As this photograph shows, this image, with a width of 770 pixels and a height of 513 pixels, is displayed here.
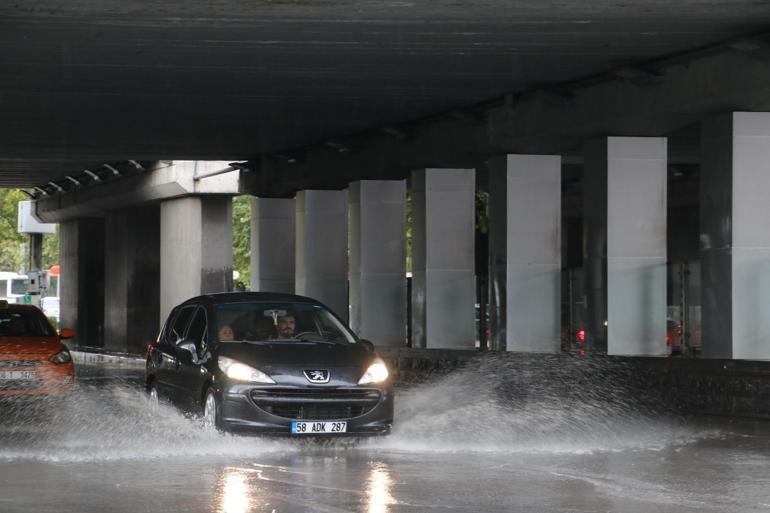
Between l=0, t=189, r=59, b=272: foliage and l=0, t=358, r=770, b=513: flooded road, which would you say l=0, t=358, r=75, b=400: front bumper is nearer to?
l=0, t=358, r=770, b=513: flooded road

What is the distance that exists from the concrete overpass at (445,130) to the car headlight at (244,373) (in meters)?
5.52

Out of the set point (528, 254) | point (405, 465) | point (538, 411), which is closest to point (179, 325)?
point (405, 465)

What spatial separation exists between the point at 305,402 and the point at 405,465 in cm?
153

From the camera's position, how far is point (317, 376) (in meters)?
14.2

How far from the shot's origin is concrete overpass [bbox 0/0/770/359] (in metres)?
20.1

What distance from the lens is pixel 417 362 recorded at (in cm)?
2861

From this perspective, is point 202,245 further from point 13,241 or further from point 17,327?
point 13,241

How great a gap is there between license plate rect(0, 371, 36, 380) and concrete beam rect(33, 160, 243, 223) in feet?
81.0

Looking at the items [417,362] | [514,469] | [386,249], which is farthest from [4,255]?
[514,469]

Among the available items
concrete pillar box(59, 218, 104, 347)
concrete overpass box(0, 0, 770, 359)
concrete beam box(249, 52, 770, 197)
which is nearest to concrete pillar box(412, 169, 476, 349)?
concrete overpass box(0, 0, 770, 359)

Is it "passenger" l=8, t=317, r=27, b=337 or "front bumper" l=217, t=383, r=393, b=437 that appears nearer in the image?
"front bumper" l=217, t=383, r=393, b=437

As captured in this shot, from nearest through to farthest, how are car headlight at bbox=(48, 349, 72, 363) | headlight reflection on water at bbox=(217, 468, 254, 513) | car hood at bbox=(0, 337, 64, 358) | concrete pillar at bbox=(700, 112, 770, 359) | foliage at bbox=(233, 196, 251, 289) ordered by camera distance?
headlight reflection on water at bbox=(217, 468, 254, 513) → car hood at bbox=(0, 337, 64, 358) → car headlight at bbox=(48, 349, 72, 363) → concrete pillar at bbox=(700, 112, 770, 359) → foliage at bbox=(233, 196, 251, 289)

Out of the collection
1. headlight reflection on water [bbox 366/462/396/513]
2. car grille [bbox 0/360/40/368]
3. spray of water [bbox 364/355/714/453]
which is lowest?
spray of water [bbox 364/355/714/453]

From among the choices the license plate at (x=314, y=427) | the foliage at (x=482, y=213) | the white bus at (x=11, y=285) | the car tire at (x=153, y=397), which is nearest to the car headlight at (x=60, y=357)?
the car tire at (x=153, y=397)
